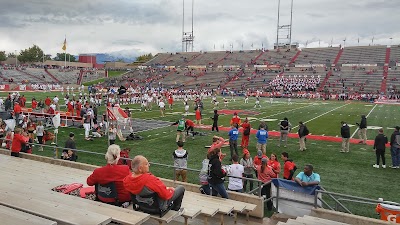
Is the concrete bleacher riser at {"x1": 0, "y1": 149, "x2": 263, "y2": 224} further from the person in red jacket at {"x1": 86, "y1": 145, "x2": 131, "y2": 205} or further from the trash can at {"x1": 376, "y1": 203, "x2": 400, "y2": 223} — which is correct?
the trash can at {"x1": 376, "y1": 203, "x2": 400, "y2": 223}

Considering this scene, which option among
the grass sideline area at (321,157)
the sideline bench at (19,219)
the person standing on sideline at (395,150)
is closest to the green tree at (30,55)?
the grass sideline area at (321,157)

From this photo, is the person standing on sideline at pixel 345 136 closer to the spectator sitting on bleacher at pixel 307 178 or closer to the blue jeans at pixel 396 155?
the blue jeans at pixel 396 155

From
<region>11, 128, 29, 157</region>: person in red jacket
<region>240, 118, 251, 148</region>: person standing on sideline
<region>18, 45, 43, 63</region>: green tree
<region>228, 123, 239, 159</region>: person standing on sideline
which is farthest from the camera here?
<region>18, 45, 43, 63</region>: green tree

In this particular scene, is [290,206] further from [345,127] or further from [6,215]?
[345,127]

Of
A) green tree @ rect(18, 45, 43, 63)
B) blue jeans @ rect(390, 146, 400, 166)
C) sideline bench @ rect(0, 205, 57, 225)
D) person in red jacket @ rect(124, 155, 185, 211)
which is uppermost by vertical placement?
green tree @ rect(18, 45, 43, 63)

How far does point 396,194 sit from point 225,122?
17.2m

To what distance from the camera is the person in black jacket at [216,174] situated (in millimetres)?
7695

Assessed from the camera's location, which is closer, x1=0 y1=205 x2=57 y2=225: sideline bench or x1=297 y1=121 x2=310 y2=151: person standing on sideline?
x1=0 y1=205 x2=57 y2=225: sideline bench

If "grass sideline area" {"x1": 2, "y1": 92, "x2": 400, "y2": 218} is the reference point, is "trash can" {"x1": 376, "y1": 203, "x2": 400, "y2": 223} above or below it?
above

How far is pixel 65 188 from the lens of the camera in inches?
287

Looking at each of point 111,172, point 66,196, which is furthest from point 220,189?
point 66,196

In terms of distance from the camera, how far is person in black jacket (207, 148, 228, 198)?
7695 millimetres

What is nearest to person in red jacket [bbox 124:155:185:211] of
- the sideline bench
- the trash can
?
the sideline bench

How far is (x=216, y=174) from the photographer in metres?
7.68
